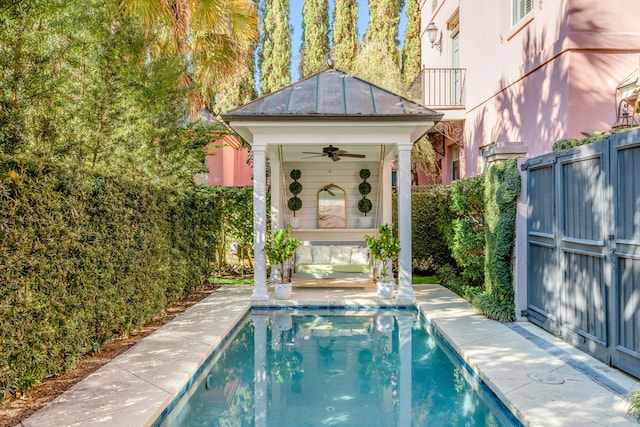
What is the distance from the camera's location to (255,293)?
7.86m

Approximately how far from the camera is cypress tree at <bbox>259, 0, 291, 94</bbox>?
75.0 feet

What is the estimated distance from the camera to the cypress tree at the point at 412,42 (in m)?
19.5

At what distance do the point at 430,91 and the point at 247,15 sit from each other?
6.08 m

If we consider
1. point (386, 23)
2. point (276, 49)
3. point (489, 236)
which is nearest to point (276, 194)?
point (489, 236)

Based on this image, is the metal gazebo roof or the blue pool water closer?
the blue pool water

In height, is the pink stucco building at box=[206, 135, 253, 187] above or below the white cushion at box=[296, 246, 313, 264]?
above

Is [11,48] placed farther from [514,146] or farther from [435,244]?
[435,244]

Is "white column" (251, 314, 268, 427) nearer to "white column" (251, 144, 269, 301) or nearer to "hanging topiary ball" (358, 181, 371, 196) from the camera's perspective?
"white column" (251, 144, 269, 301)

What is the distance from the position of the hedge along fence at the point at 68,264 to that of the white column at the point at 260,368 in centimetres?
148

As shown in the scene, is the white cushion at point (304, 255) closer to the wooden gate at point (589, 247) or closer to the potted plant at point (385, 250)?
the potted plant at point (385, 250)

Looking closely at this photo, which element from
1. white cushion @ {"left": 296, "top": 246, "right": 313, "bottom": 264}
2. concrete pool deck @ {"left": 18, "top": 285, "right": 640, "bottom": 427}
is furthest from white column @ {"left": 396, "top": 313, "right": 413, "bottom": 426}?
white cushion @ {"left": 296, "top": 246, "right": 313, "bottom": 264}

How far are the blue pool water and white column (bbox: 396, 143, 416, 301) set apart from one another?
3.41 ft

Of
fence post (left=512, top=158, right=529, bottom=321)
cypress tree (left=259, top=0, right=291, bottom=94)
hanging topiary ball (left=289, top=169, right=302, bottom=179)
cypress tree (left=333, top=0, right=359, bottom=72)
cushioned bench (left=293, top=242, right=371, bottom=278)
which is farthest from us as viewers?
cypress tree (left=259, top=0, right=291, bottom=94)

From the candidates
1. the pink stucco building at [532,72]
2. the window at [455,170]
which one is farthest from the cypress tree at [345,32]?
the window at [455,170]
